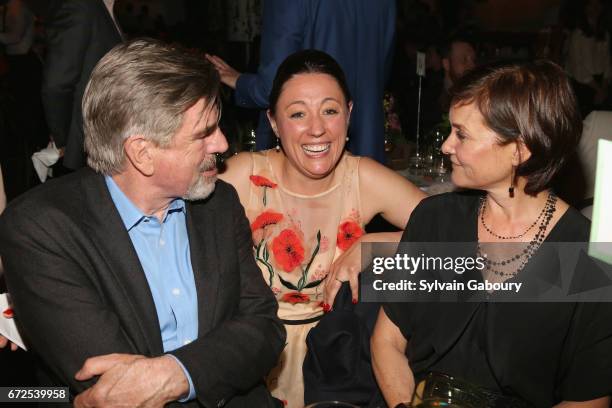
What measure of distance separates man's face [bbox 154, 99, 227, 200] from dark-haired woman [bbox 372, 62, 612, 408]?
69cm

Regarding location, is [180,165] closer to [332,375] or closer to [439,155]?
[332,375]

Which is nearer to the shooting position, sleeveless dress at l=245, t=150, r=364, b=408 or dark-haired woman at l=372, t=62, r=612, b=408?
dark-haired woman at l=372, t=62, r=612, b=408

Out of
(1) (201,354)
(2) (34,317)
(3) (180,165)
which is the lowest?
(1) (201,354)

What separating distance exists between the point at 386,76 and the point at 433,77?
2.82 metres

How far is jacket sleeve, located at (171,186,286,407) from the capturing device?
5.06ft

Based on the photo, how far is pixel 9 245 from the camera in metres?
1.54

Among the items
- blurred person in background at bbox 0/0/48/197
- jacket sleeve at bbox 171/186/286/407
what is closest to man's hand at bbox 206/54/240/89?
jacket sleeve at bbox 171/186/286/407

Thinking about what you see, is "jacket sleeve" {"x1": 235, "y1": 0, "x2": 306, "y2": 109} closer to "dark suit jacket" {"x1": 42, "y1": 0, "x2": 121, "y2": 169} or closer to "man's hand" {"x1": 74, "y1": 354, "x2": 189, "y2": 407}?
"dark suit jacket" {"x1": 42, "y1": 0, "x2": 121, "y2": 169}

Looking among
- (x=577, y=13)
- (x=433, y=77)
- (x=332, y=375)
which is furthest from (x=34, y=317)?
(x=577, y=13)

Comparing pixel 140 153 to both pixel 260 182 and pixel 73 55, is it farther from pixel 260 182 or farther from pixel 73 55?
pixel 73 55

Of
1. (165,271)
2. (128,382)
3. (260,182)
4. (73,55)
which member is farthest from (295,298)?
(73,55)

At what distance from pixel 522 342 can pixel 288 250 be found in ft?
3.52

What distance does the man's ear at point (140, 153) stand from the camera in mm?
1611

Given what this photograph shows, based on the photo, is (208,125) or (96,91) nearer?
(96,91)
